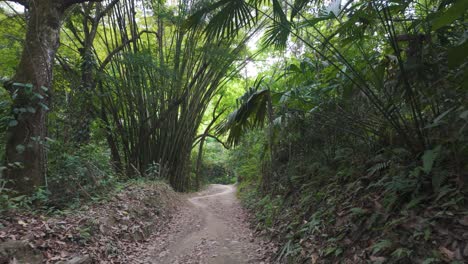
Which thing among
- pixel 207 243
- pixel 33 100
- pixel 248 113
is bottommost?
pixel 207 243

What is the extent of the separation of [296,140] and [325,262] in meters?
2.25

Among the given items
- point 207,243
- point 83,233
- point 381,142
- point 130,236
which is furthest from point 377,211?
point 130,236

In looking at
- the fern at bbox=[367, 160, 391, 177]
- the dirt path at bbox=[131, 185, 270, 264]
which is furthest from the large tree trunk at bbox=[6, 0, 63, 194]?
the fern at bbox=[367, 160, 391, 177]

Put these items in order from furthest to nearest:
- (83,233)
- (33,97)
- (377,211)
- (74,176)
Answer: (74,176), (33,97), (83,233), (377,211)

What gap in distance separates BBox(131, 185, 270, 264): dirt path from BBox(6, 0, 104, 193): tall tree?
1556mm

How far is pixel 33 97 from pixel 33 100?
3.1 inches

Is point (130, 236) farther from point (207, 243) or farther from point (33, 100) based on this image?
point (33, 100)

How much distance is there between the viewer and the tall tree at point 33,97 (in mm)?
3207

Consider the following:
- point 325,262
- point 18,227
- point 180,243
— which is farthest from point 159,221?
point 325,262

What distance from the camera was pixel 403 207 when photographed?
2.19 metres

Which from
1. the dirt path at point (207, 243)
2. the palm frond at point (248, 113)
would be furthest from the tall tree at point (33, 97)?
the palm frond at point (248, 113)

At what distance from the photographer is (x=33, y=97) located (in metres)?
3.18

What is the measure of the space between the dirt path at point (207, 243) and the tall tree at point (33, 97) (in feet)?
5.11

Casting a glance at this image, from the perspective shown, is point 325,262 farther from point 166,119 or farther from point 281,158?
point 166,119
